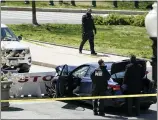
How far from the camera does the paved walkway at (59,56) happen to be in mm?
23797

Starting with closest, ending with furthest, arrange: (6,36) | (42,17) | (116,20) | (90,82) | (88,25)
Answer: (90,82)
(6,36)
(88,25)
(116,20)
(42,17)

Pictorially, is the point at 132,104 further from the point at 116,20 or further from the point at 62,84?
the point at 116,20

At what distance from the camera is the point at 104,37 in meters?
30.1

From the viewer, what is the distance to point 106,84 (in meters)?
14.3

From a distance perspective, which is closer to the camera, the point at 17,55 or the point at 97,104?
the point at 97,104

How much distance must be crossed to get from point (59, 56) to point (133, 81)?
11.0 m

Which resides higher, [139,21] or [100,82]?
[139,21]

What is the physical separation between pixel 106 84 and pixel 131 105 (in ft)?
2.69

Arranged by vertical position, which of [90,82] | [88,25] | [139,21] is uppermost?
[88,25]

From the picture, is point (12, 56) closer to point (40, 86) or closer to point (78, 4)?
point (40, 86)

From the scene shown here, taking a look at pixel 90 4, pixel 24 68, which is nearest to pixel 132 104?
pixel 24 68

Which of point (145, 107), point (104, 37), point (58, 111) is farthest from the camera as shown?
point (104, 37)

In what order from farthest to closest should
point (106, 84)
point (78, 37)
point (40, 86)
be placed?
point (78, 37), point (40, 86), point (106, 84)

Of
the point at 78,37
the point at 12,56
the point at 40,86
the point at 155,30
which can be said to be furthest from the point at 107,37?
the point at 155,30
